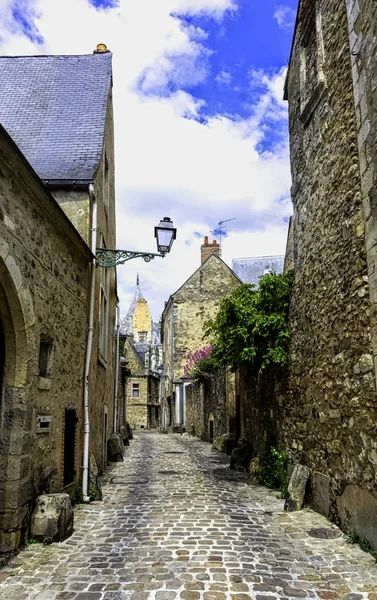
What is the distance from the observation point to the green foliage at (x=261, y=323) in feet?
25.1

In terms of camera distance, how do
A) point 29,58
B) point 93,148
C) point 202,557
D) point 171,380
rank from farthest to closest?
point 171,380, point 29,58, point 93,148, point 202,557

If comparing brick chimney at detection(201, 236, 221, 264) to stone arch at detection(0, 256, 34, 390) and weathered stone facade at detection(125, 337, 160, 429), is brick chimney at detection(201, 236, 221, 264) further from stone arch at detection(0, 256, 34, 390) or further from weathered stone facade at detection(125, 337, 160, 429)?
stone arch at detection(0, 256, 34, 390)

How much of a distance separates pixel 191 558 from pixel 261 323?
409 centimetres

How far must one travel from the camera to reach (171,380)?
2839cm

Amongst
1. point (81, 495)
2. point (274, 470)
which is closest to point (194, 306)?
point (274, 470)

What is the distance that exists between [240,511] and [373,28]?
219 inches

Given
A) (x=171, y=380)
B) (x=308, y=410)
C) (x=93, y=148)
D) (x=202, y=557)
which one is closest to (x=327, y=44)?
(x=93, y=148)

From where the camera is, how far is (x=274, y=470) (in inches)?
312

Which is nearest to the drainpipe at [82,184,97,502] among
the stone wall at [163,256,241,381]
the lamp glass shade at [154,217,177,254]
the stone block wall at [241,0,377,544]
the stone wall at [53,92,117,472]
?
the stone wall at [53,92,117,472]

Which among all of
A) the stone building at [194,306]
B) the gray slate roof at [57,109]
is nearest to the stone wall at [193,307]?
the stone building at [194,306]

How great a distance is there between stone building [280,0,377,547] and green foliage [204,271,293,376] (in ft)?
1.17

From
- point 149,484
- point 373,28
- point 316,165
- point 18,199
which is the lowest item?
point 149,484

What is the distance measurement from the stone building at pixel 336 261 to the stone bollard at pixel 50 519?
2838mm

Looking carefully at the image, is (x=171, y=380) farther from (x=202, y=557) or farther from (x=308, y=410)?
(x=202, y=557)
